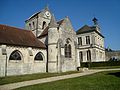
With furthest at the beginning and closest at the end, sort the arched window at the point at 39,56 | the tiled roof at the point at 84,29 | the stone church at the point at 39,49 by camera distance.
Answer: the tiled roof at the point at 84,29 → the arched window at the point at 39,56 → the stone church at the point at 39,49

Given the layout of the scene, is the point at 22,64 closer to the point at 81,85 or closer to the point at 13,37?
the point at 13,37

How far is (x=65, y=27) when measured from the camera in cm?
2847

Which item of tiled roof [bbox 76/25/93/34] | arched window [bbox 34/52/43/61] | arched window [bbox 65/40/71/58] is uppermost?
tiled roof [bbox 76/25/93/34]

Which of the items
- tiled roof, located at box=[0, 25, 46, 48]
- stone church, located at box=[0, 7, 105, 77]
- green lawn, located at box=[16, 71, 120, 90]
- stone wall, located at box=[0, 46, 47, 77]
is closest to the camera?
green lawn, located at box=[16, 71, 120, 90]

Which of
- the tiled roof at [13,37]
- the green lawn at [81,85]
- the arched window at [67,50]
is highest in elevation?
the tiled roof at [13,37]

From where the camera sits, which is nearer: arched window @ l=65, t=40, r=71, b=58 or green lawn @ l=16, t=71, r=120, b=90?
green lawn @ l=16, t=71, r=120, b=90

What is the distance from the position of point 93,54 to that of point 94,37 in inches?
203

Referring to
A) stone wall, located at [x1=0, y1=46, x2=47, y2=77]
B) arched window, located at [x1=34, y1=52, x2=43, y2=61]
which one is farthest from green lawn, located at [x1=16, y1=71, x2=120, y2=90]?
arched window, located at [x1=34, y1=52, x2=43, y2=61]

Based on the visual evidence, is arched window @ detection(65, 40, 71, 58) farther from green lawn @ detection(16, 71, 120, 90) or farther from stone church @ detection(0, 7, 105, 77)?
green lawn @ detection(16, 71, 120, 90)

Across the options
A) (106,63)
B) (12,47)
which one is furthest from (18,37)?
(106,63)

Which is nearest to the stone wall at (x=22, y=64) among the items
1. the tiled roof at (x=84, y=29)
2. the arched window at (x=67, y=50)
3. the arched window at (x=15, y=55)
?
the arched window at (x=15, y=55)

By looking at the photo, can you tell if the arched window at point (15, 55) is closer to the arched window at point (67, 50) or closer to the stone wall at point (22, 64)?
the stone wall at point (22, 64)

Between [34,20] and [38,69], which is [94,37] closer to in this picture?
[34,20]

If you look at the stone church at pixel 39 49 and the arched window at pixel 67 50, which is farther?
the arched window at pixel 67 50
